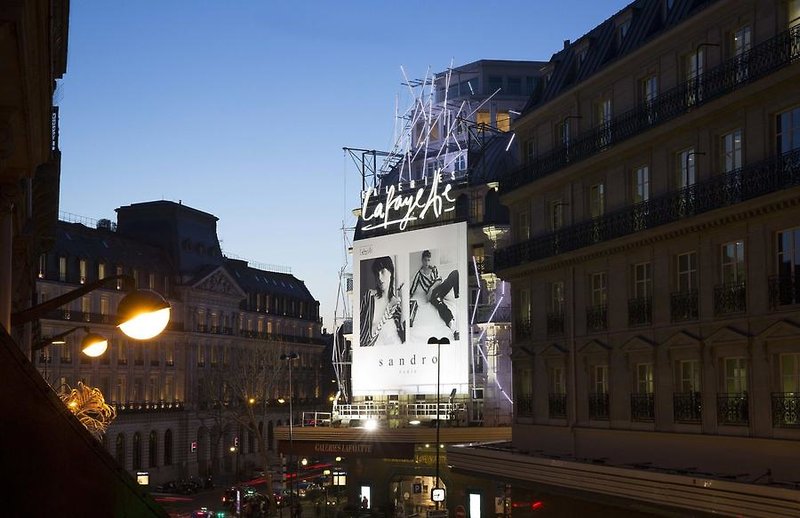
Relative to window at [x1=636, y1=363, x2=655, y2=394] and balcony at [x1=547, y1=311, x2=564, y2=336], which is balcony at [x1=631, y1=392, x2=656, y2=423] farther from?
balcony at [x1=547, y1=311, x2=564, y2=336]

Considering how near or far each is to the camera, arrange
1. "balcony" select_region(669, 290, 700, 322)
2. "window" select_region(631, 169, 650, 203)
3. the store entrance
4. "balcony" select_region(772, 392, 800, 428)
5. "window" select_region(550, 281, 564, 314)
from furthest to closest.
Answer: the store entrance
"window" select_region(550, 281, 564, 314)
"window" select_region(631, 169, 650, 203)
"balcony" select_region(669, 290, 700, 322)
"balcony" select_region(772, 392, 800, 428)

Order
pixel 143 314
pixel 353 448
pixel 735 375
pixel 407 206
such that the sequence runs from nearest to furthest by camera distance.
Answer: pixel 143 314 < pixel 735 375 < pixel 353 448 < pixel 407 206

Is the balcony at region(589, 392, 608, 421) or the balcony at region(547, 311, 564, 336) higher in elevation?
the balcony at region(547, 311, 564, 336)

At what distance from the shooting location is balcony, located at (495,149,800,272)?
28.7 metres

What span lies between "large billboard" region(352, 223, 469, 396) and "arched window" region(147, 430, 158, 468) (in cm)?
3060

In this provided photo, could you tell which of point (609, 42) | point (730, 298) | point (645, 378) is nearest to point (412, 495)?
point (645, 378)

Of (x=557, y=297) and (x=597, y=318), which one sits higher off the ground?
(x=557, y=297)

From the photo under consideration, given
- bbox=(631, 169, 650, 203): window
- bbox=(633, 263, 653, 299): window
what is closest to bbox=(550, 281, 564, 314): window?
bbox=(633, 263, 653, 299): window

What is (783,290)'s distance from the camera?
28.8 meters

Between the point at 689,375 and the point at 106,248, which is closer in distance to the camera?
the point at 689,375

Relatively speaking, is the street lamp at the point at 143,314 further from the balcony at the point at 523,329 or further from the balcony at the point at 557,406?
the balcony at the point at 523,329

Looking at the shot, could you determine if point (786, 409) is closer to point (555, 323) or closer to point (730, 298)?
point (730, 298)

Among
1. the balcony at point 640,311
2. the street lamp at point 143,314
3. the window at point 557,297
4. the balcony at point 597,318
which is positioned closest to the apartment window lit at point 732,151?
the balcony at point 640,311

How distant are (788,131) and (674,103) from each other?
18.7ft
